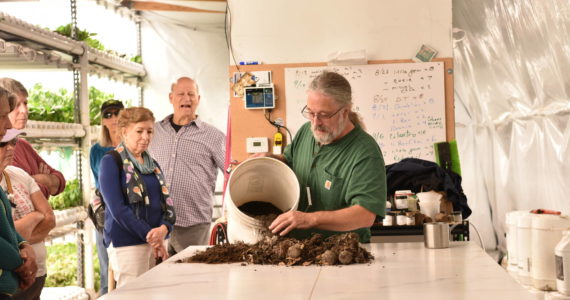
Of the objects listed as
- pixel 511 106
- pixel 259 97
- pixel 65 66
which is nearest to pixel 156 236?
pixel 259 97

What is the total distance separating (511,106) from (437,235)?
282 cm

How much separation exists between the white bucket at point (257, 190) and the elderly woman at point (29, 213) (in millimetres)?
883

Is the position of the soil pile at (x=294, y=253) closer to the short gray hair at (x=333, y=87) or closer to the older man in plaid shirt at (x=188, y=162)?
the short gray hair at (x=333, y=87)

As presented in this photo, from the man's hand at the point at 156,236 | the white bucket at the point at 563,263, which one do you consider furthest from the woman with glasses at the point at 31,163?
the white bucket at the point at 563,263

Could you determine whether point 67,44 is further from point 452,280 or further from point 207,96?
point 452,280

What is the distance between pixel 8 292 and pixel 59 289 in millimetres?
3079

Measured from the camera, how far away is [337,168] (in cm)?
291

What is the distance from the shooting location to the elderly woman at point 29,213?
291 centimetres

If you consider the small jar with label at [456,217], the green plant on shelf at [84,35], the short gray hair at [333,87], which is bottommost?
the small jar with label at [456,217]

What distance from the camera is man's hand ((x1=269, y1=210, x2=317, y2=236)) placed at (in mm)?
2611

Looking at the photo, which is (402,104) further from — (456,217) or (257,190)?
(257,190)

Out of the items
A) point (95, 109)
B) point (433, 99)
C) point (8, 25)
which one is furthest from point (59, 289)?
point (433, 99)

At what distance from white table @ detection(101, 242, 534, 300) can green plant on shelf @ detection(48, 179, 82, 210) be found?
2788 millimetres

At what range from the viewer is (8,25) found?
4.20m
